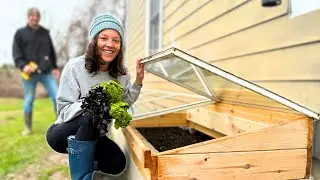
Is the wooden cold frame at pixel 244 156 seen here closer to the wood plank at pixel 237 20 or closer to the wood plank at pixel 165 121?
the wood plank at pixel 237 20

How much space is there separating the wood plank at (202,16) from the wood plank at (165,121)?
0.92 metres

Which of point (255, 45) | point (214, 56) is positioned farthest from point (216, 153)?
point (214, 56)

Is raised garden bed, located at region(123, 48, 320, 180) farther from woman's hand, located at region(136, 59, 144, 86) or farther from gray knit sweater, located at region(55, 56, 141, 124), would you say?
gray knit sweater, located at region(55, 56, 141, 124)

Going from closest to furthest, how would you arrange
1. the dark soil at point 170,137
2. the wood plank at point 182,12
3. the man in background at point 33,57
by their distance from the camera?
the dark soil at point 170,137, the wood plank at point 182,12, the man in background at point 33,57

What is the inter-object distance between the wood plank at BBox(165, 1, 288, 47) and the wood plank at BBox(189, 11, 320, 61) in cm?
4

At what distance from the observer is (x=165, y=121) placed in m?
3.34

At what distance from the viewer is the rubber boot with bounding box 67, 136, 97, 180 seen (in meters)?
2.16

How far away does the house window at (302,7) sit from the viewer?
2.09m

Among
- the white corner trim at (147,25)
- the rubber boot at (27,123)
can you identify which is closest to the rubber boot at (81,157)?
the rubber boot at (27,123)

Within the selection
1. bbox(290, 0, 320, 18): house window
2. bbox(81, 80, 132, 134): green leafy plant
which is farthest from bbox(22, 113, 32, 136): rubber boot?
bbox(290, 0, 320, 18): house window

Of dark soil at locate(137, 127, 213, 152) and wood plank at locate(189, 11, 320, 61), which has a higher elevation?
wood plank at locate(189, 11, 320, 61)

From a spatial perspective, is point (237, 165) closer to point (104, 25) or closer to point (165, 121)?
point (104, 25)

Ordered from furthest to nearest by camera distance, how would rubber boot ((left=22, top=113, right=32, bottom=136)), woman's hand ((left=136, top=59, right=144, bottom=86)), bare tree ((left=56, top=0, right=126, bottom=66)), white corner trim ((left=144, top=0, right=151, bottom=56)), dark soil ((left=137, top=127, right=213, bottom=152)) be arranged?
bare tree ((left=56, top=0, right=126, bottom=66))
white corner trim ((left=144, top=0, right=151, bottom=56))
rubber boot ((left=22, top=113, right=32, bottom=136))
dark soil ((left=137, top=127, right=213, bottom=152))
woman's hand ((left=136, top=59, right=144, bottom=86))

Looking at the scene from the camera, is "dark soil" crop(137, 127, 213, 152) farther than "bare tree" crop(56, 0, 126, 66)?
No
